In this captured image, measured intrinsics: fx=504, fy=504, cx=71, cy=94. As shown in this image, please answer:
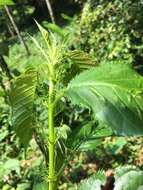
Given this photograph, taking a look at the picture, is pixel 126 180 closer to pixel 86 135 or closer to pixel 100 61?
pixel 86 135

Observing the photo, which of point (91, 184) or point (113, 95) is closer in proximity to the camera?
point (113, 95)

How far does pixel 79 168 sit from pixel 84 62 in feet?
15.1

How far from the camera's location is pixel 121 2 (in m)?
7.55

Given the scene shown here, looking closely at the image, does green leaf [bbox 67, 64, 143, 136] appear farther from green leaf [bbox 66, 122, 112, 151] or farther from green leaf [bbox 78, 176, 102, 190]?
green leaf [bbox 66, 122, 112, 151]

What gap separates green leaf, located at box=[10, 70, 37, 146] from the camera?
4.12 feet

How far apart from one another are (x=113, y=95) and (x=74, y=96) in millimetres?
104

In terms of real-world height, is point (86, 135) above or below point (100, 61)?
above

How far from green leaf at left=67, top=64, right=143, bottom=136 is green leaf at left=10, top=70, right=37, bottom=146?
0.14 m

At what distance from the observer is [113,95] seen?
1.04 metres

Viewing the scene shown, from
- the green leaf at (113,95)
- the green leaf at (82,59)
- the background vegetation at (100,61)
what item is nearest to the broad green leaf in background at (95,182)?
the green leaf at (113,95)

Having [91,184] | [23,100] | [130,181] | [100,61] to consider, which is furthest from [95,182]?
[100,61]

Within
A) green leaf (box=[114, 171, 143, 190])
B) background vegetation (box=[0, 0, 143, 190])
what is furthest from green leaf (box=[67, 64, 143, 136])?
background vegetation (box=[0, 0, 143, 190])

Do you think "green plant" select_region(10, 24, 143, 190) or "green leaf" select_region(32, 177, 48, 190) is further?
"green leaf" select_region(32, 177, 48, 190)

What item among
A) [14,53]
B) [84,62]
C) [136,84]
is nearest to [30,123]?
[84,62]
